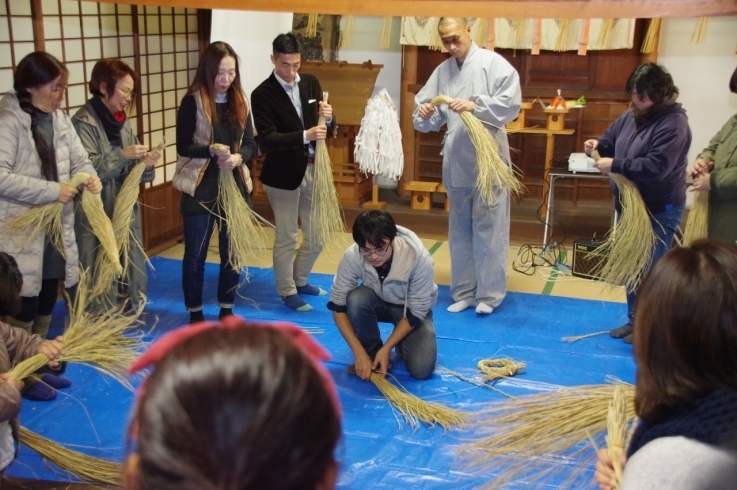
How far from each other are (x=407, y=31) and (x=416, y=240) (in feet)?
11.2

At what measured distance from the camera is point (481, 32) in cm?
602

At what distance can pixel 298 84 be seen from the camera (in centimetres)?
409

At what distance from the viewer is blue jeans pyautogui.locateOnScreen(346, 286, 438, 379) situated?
3334 mm

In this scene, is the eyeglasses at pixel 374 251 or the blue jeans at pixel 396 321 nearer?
the eyeglasses at pixel 374 251

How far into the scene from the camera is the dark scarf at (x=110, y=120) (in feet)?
11.9

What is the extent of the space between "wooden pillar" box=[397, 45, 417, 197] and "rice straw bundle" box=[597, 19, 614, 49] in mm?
1458

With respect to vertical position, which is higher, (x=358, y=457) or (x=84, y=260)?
(x=84, y=260)

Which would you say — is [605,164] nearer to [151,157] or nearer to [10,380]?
[151,157]

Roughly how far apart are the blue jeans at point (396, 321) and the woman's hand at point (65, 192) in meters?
1.23

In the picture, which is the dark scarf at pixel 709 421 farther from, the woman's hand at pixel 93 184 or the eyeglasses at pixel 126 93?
the eyeglasses at pixel 126 93

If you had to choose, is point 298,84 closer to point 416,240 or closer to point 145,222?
point 416,240

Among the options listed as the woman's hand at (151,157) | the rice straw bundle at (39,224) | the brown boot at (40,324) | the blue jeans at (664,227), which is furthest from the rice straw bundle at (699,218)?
the brown boot at (40,324)

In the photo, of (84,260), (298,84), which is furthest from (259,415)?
(298,84)

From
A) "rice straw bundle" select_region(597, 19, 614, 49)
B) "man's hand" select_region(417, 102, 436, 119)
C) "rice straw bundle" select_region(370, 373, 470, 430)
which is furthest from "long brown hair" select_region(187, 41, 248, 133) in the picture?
"rice straw bundle" select_region(597, 19, 614, 49)
